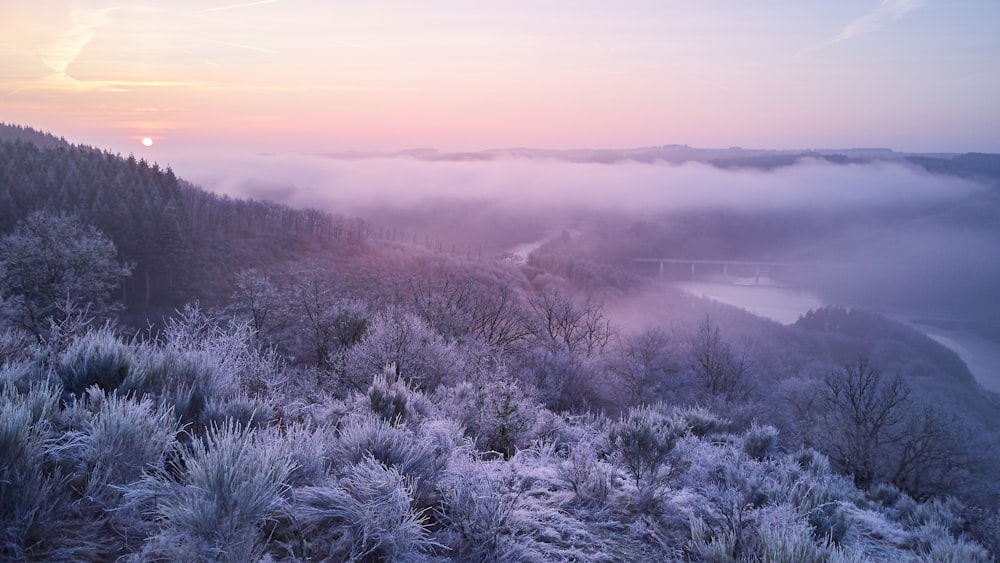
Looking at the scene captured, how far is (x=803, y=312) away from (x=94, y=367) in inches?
4743

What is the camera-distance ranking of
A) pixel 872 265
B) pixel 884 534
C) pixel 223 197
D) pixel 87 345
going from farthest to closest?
pixel 872 265 → pixel 223 197 → pixel 884 534 → pixel 87 345

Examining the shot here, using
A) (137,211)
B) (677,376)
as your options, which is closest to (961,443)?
(677,376)

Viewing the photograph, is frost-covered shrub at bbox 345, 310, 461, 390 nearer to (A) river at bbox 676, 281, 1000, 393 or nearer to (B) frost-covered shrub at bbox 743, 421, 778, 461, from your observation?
(B) frost-covered shrub at bbox 743, 421, 778, 461

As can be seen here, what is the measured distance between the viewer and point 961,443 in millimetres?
25000

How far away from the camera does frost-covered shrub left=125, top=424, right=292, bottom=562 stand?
2779 mm

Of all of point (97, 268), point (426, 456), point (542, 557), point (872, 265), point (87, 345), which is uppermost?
point (87, 345)

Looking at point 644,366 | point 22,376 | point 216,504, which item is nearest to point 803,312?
point 644,366

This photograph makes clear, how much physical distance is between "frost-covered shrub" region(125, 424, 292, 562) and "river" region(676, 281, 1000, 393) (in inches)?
3464

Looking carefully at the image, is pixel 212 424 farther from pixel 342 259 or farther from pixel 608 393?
pixel 342 259

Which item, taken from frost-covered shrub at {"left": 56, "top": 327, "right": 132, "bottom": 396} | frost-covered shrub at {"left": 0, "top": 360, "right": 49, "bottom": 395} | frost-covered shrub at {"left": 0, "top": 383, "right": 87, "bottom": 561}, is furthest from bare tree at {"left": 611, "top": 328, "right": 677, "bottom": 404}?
frost-covered shrub at {"left": 0, "top": 383, "right": 87, "bottom": 561}

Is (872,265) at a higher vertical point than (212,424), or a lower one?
lower

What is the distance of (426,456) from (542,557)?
1140mm

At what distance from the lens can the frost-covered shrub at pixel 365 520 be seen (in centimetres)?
322

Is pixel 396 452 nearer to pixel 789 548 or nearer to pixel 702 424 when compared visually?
pixel 789 548
